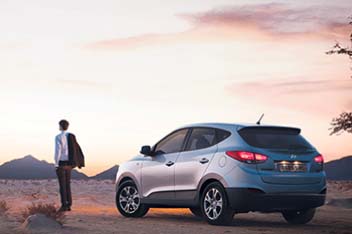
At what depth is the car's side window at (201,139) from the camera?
1504 centimetres

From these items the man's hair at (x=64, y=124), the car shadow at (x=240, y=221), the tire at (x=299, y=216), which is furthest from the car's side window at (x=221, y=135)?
the man's hair at (x=64, y=124)

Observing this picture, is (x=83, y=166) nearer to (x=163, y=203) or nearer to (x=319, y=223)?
(x=163, y=203)

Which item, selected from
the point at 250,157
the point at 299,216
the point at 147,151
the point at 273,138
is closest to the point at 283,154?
the point at 273,138

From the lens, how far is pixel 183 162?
15398 millimetres

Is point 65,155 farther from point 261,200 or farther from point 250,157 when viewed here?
point 261,200

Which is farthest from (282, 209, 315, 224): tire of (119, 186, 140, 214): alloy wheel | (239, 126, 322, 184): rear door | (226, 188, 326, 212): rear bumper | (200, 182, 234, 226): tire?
(119, 186, 140, 214): alloy wheel

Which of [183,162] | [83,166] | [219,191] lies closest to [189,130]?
[183,162]

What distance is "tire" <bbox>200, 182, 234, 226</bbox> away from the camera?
1427 cm

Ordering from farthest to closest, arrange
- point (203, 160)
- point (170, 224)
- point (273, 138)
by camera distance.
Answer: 1. point (170, 224)
2. point (203, 160)
3. point (273, 138)

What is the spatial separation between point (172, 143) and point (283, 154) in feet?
8.92

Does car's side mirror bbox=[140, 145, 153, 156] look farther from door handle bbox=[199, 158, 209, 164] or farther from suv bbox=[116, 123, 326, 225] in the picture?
door handle bbox=[199, 158, 209, 164]

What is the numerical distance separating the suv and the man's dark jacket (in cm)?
214

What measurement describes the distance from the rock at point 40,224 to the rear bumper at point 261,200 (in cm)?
306

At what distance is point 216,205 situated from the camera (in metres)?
14.5
